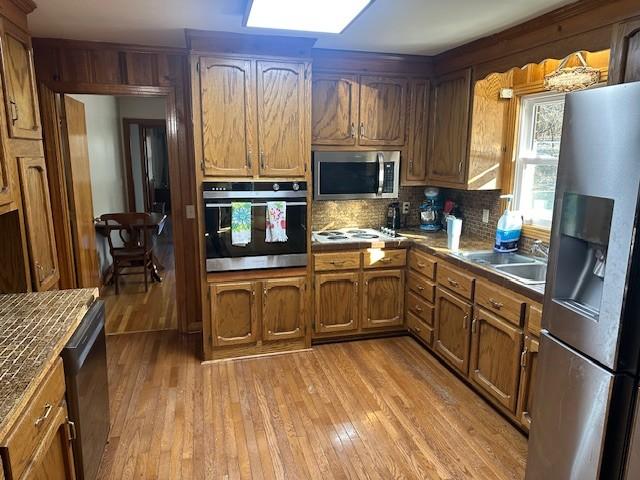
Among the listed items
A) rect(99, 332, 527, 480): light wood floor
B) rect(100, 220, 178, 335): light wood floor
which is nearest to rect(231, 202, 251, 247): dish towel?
rect(99, 332, 527, 480): light wood floor

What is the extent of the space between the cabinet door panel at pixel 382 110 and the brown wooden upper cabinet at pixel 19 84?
2212 millimetres

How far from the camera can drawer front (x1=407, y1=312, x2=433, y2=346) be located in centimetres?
337

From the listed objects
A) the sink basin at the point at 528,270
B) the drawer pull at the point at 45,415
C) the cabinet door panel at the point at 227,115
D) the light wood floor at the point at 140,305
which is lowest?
the light wood floor at the point at 140,305

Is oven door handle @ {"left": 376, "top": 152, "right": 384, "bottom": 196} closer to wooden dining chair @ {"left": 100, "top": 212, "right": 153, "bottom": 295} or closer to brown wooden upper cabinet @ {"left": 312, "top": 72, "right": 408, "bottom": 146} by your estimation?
brown wooden upper cabinet @ {"left": 312, "top": 72, "right": 408, "bottom": 146}

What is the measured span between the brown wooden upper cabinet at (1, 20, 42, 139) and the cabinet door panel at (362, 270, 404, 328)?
7.85 ft

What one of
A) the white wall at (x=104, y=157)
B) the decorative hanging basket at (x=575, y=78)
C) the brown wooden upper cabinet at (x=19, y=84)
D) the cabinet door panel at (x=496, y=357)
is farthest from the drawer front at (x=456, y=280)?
the white wall at (x=104, y=157)

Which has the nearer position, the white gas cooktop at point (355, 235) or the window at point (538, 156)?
the window at point (538, 156)

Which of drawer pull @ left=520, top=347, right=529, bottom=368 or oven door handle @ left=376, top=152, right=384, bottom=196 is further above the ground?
oven door handle @ left=376, top=152, right=384, bottom=196

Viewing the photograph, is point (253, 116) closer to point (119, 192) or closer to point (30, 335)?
point (30, 335)

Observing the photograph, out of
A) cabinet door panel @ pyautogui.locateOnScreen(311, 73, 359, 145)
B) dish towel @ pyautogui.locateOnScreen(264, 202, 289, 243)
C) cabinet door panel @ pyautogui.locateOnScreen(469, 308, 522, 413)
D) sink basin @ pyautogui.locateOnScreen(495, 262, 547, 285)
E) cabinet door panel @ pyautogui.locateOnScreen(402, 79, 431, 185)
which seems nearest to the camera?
cabinet door panel @ pyautogui.locateOnScreen(469, 308, 522, 413)

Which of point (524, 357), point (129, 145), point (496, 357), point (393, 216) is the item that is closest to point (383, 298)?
point (393, 216)

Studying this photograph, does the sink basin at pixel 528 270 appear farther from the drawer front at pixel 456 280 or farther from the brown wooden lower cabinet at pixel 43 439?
the brown wooden lower cabinet at pixel 43 439

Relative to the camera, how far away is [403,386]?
2965 millimetres

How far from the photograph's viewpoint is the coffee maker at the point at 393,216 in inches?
155
